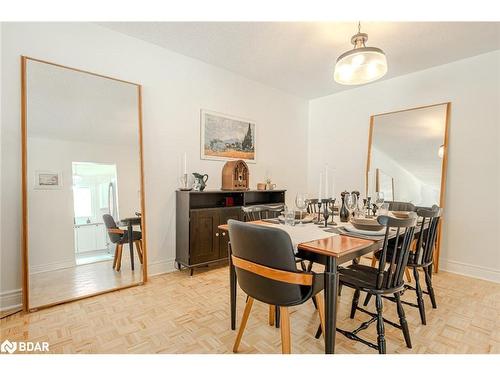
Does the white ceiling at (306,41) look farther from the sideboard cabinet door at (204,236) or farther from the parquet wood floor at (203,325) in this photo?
the parquet wood floor at (203,325)

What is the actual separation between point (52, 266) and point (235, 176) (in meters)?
2.07

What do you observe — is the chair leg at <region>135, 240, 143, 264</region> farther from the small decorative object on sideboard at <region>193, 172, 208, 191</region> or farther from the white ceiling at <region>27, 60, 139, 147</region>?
the white ceiling at <region>27, 60, 139, 147</region>

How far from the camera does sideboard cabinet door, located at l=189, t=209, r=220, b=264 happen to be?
292cm

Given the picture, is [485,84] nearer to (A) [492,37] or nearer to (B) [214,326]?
(A) [492,37]

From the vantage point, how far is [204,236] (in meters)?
3.00

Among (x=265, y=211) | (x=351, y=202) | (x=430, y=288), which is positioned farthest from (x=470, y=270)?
(x=265, y=211)

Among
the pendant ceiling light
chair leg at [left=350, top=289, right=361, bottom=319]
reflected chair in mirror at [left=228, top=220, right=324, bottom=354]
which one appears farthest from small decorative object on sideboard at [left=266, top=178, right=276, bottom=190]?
reflected chair in mirror at [left=228, top=220, right=324, bottom=354]

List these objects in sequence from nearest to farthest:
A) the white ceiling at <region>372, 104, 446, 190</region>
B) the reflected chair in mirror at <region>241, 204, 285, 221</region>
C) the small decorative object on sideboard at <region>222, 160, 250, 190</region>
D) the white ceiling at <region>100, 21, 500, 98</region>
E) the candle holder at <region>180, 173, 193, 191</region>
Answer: the reflected chair in mirror at <region>241, 204, 285, 221</region> → the white ceiling at <region>100, 21, 500, 98</region> → the candle holder at <region>180, 173, 193, 191</region> → the white ceiling at <region>372, 104, 446, 190</region> → the small decorative object on sideboard at <region>222, 160, 250, 190</region>

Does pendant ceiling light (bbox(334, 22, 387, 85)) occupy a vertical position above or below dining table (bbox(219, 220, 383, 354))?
above

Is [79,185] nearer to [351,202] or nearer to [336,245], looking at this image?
[336,245]

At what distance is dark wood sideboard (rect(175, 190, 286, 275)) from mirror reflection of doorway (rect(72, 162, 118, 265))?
72cm

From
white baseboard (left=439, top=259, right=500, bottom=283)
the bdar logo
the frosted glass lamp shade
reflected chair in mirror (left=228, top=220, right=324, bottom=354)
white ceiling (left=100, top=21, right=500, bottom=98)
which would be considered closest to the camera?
reflected chair in mirror (left=228, top=220, right=324, bottom=354)

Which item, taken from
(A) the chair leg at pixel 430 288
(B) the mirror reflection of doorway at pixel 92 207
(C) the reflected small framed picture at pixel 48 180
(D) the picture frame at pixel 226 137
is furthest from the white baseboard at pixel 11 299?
(A) the chair leg at pixel 430 288

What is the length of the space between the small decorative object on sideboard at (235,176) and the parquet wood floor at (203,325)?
132 cm
